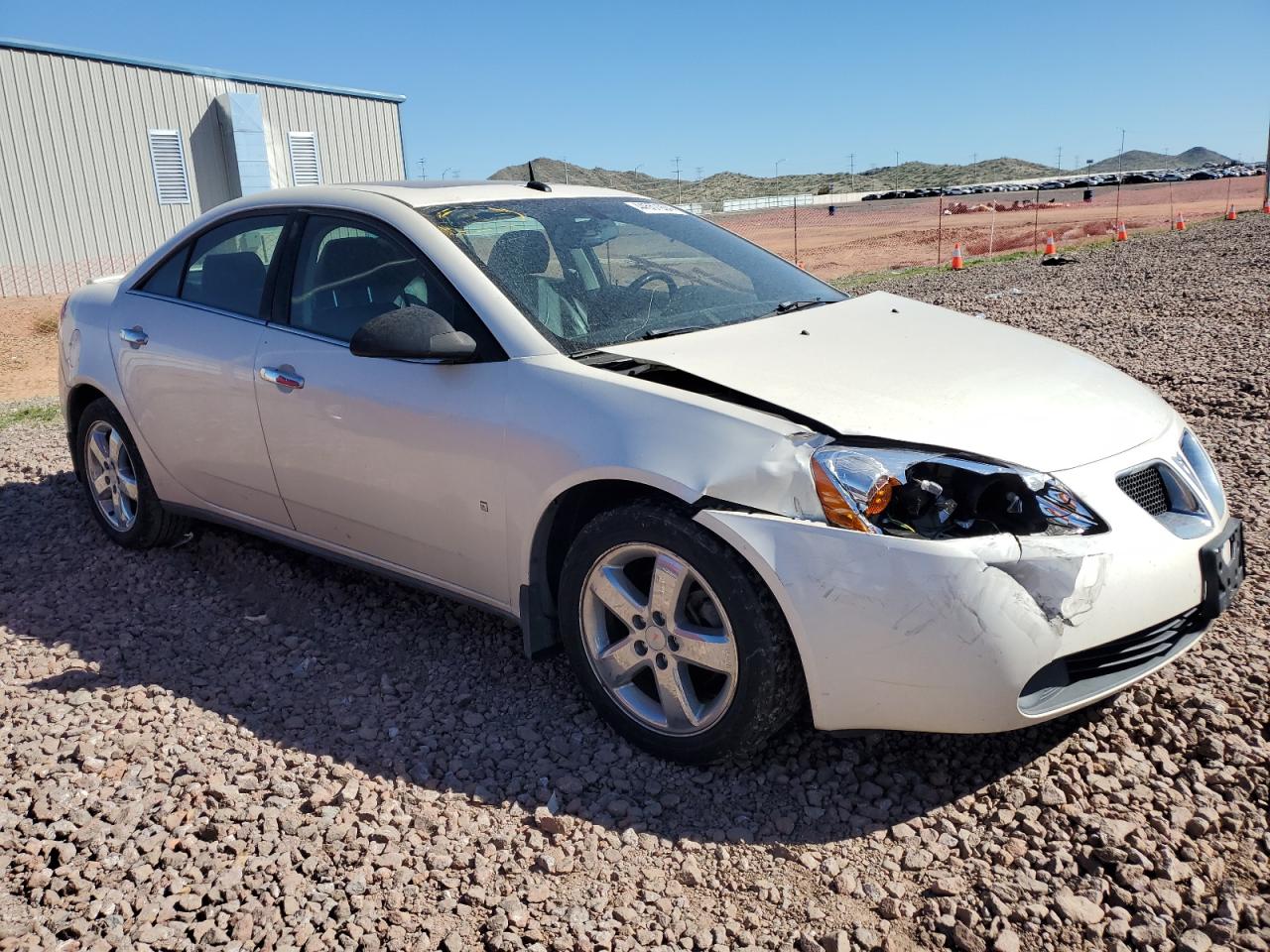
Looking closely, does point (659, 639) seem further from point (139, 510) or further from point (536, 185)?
point (139, 510)

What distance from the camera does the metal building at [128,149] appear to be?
20.4m

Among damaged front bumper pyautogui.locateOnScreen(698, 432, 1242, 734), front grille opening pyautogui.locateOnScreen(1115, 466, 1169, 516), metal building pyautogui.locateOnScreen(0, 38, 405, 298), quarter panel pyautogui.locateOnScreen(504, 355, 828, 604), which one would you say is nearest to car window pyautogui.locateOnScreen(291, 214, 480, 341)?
quarter panel pyautogui.locateOnScreen(504, 355, 828, 604)

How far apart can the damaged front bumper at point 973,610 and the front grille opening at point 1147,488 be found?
52 millimetres

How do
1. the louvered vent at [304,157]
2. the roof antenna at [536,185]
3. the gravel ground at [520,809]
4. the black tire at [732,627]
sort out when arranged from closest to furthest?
the gravel ground at [520,809] < the black tire at [732,627] < the roof antenna at [536,185] < the louvered vent at [304,157]

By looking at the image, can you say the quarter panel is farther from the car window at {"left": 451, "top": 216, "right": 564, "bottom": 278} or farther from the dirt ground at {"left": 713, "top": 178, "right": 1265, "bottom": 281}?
the dirt ground at {"left": 713, "top": 178, "right": 1265, "bottom": 281}

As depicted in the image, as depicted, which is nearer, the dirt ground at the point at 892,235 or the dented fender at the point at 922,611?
the dented fender at the point at 922,611

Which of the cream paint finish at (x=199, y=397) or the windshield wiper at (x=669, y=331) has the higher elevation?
the windshield wiper at (x=669, y=331)

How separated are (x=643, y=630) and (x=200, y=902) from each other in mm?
1368

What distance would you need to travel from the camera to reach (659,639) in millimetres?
3098

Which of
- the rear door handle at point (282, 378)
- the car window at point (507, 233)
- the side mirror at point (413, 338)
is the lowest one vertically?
the rear door handle at point (282, 378)

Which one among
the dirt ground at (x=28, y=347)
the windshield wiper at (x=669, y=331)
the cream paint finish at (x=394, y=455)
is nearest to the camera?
the cream paint finish at (x=394, y=455)

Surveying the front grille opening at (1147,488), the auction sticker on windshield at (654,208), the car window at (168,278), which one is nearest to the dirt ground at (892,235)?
the car window at (168,278)

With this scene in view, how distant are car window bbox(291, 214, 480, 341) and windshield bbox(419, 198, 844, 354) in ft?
0.61

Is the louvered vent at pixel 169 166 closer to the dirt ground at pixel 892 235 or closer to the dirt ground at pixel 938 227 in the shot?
the dirt ground at pixel 892 235
